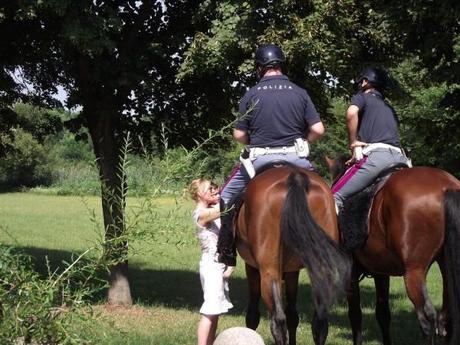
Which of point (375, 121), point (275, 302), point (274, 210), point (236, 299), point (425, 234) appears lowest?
point (236, 299)

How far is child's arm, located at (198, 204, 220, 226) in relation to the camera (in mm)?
6637

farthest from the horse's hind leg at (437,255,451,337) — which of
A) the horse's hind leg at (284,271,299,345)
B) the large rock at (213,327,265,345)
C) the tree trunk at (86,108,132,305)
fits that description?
the tree trunk at (86,108,132,305)

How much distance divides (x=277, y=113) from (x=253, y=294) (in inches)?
74.2

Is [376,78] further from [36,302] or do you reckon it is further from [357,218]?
[36,302]

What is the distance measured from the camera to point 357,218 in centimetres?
673

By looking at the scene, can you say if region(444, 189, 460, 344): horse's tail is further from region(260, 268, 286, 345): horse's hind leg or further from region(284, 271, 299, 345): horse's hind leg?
region(260, 268, 286, 345): horse's hind leg

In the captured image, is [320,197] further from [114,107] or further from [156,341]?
[114,107]

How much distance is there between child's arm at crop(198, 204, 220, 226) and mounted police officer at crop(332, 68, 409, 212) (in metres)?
1.24

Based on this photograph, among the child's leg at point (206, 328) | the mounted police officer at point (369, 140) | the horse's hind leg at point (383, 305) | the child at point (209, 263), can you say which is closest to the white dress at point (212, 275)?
the child at point (209, 263)

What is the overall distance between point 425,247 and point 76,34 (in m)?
5.37

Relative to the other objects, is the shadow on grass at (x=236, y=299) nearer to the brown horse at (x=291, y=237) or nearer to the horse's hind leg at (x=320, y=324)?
the horse's hind leg at (x=320, y=324)

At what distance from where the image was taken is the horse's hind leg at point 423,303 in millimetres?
6184

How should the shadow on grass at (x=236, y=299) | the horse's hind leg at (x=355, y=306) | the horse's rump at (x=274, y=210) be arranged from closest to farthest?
1. the horse's rump at (x=274, y=210)
2. the horse's hind leg at (x=355, y=306)
3. the shadow on grass at (x=236, y=299)

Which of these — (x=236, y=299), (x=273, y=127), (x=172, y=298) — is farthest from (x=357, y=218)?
(x=172, y=298)
